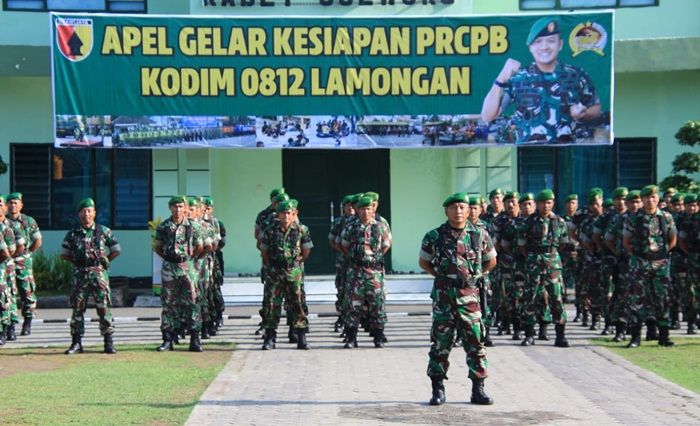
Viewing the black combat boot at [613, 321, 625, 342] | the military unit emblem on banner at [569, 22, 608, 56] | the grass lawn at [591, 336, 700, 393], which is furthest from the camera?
the military unit emblem on banner at [569, 22, 608, 56]

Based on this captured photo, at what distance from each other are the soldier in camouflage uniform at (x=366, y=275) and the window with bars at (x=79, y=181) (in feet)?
34.1

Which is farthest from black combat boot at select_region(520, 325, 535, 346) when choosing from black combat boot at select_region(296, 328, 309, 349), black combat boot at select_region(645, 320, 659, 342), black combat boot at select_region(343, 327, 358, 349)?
black combat boot at select_region(296, 328, 309, 349)

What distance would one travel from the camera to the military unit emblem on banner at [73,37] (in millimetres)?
23406

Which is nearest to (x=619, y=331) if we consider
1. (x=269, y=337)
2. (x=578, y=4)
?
(x=269, y=337)

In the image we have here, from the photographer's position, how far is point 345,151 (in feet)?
85.2

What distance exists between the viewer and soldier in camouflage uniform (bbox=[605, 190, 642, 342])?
17.1 metres

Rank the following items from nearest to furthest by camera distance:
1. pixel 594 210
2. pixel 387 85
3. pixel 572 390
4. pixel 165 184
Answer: pixel 572 390
pixel 594 210
pixel 387 85
pixel 165 184

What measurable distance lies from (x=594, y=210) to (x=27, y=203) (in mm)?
12850

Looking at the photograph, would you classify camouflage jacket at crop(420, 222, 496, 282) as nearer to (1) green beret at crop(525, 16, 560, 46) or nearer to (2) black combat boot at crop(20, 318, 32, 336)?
(2) black combat boot at crop(20, 318, 32, 336)

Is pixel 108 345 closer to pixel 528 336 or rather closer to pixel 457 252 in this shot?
pixel 528 336

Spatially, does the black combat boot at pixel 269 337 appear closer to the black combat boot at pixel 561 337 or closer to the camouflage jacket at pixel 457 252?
the black combat boot at pixel 561 337

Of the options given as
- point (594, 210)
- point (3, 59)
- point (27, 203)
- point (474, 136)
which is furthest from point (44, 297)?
point (594, 210)

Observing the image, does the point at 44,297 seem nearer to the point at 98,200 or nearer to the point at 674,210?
the point at 98,200

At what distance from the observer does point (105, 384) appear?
13625 mm
